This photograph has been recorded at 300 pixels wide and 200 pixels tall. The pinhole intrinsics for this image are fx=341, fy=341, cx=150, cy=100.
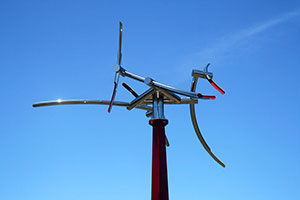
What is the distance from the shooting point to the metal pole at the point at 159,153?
16.0 metres

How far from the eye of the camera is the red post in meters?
15.9

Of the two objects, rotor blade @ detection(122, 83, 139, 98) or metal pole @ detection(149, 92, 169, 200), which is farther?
rotor blade @ detection(122, 83, 139, 98)

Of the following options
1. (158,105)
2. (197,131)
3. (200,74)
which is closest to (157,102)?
(158,105)

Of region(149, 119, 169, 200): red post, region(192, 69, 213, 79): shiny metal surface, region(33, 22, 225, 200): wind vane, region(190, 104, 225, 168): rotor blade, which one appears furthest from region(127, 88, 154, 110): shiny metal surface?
region(190, 104, 225, 168): rotor blade

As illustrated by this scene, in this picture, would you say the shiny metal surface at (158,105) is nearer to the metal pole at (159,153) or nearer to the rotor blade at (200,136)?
the metal pole at (159,153)

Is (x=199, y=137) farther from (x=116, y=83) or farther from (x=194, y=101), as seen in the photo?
(x=116, y=83)

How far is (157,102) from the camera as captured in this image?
59.6 ft

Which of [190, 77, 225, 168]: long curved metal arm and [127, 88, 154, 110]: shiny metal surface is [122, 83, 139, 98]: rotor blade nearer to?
[127, 88, 154, 110]: shiny metal surface

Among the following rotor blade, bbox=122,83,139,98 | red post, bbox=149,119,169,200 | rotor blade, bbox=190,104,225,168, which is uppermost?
rotor blade, bbox=122,83,139,98

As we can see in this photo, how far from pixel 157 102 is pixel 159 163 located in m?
3.37

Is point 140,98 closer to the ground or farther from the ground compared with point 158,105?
farther from the ground

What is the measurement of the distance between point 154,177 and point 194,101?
508 centimetres

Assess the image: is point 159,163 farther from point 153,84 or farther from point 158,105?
point 153,84

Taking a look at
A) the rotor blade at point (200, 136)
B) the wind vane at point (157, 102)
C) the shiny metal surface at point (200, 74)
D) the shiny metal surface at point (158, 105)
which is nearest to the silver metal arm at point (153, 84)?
the wind vane at point (157, 102)
